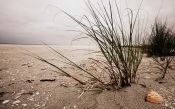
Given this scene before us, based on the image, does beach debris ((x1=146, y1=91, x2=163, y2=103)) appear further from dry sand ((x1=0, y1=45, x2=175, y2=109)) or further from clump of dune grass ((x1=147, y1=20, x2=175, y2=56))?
clump of dune grass ((x1=147, y1=20, x2=175, y2=56))

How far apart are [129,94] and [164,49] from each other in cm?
231

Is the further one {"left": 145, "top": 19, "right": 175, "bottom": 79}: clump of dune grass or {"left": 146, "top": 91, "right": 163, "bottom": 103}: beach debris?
{"left": 145, "top": 19, "right": 175, "bottom": 79}: clump of dune grass

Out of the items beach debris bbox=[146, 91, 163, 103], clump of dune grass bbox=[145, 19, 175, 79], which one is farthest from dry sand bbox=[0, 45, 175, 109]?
clump of dune grass bbox=[145, 19, 175, 79]

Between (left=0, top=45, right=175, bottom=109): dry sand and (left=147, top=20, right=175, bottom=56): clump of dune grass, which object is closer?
(left=0, top=45, right=175, bottom=109): dry sand

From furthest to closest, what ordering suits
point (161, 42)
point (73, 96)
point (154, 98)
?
point (161, 42)
point (73, 96)
point (154, 98)

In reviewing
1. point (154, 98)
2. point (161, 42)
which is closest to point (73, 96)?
point (154, 98)

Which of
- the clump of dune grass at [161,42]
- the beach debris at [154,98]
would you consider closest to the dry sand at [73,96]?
the beach debris at [154,98]

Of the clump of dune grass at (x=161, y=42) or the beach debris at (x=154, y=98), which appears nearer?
the beach debris at (x=154, y=98)

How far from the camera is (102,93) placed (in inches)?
49.6

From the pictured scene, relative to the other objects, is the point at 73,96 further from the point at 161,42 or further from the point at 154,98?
the point at 161,42

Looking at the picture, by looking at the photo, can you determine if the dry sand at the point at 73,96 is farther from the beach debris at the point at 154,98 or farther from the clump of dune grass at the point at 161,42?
the clump of dune grass at the point at 161,42

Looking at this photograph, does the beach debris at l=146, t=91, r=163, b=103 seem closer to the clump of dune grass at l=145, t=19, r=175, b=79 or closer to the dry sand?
the dry sand

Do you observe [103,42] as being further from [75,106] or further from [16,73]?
[16,73]

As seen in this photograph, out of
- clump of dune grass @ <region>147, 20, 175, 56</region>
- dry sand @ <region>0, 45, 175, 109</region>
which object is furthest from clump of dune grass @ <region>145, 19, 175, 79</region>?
dry sand @ <region>0, 45, 175, 109</region>
